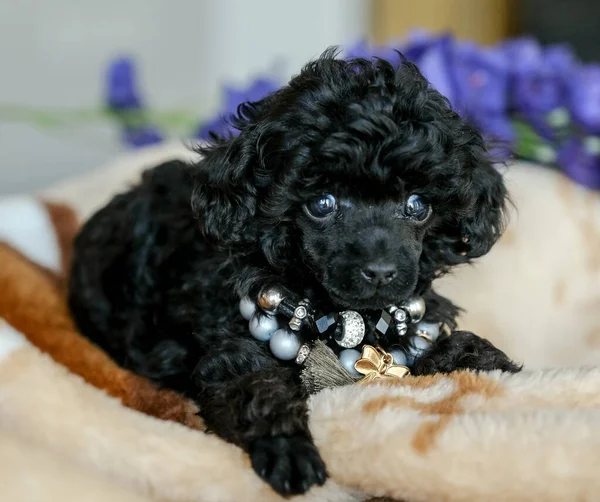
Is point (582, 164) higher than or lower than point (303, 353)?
higher

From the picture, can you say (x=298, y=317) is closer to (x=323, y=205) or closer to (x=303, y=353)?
(x=303, y=353)

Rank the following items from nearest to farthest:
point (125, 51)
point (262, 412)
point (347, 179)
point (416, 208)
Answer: point (262, 412)
point (347, 179)
point (416, 208)
point (125, 51)

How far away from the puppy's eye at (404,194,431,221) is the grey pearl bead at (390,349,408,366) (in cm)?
38

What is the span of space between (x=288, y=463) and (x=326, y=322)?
0.50 m

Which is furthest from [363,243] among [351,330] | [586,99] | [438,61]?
[586,99]

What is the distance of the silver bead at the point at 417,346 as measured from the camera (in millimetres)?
2076

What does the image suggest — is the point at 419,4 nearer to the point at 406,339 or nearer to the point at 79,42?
the point at 79,42

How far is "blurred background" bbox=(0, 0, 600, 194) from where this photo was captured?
14.5 ft

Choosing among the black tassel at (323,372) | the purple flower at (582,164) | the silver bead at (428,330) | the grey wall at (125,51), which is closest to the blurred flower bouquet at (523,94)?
the purple flower at (582,164)

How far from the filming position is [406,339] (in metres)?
2.08

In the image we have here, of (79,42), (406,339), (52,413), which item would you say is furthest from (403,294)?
(79,42)

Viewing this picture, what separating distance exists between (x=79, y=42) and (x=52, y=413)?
351 cm

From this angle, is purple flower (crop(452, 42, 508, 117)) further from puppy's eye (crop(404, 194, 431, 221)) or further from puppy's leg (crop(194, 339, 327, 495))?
puppy's leg (crop(194, 339, 327, 495))

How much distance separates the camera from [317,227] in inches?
74.1
